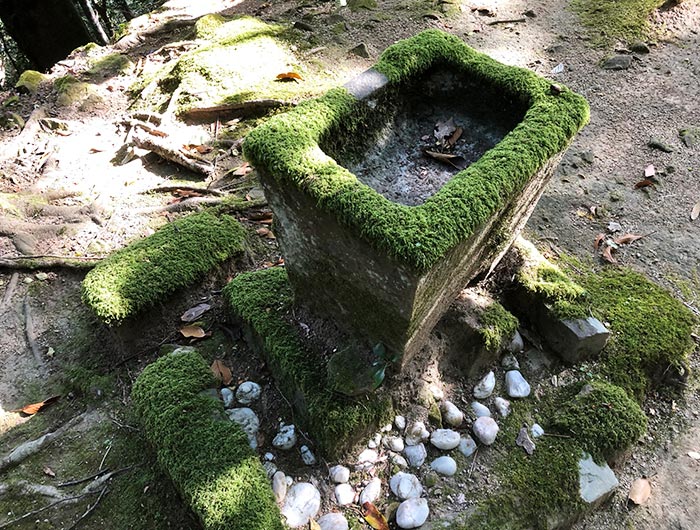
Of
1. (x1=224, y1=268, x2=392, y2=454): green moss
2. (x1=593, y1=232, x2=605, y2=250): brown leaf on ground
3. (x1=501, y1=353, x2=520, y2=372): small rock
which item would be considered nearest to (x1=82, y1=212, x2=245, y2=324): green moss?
(x1=224, y1=268, x2=392, y2=454): green moss

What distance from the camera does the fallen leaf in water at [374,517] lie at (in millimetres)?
2494

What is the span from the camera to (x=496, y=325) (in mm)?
3059

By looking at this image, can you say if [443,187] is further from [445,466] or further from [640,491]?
[640,491]

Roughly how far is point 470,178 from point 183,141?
11.8 ft

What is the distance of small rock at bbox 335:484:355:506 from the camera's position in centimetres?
258

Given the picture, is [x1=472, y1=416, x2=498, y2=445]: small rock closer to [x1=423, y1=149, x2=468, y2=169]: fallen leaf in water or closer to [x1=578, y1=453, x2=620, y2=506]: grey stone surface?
[x1=578, y1=453, x2=620, y2=506]: grey stone surface

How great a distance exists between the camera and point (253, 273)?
3.22 metres

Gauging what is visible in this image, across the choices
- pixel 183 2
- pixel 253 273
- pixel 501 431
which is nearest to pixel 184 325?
pixel 253 273

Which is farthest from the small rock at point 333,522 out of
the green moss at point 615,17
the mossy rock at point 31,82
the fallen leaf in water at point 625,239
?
the green moss at point 615,17

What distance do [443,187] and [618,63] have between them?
5086 millimetres

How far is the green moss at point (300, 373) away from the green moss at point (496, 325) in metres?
0.74

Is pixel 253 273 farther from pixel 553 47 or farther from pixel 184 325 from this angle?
pixel 553 47

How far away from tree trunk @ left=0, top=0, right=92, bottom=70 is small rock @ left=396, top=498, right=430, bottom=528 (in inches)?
318

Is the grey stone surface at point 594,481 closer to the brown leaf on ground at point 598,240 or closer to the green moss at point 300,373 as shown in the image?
the green moss at point 300,373
